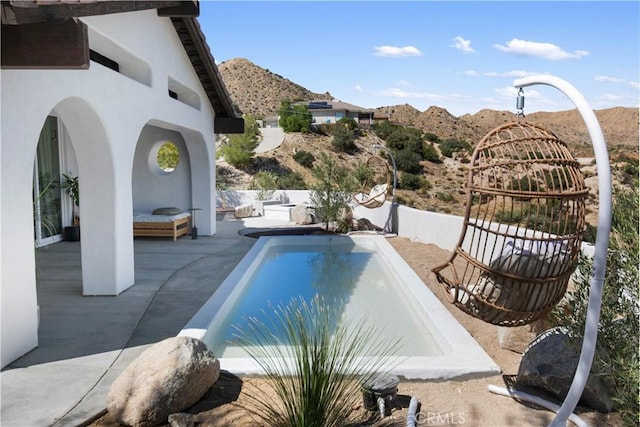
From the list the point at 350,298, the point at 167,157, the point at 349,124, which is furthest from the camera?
the point at 349,124

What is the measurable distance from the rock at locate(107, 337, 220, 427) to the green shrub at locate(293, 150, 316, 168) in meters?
39.4

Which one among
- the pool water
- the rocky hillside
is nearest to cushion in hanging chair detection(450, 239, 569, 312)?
the pool water

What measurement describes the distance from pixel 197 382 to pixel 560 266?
11.1ft

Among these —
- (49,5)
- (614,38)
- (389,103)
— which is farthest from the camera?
(389,103)

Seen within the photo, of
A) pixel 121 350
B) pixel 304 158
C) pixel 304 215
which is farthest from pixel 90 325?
pixel 304 158

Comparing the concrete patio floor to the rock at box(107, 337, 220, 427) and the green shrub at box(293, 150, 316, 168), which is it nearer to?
the rock at box(107, 337, 220, 427)

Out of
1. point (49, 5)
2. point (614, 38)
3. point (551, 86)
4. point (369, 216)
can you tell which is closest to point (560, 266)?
point (551, 86)

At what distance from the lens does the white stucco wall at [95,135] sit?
5.27m

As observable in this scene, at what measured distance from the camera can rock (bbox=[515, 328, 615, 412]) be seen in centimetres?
446

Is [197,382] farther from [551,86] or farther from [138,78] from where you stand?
[138,78]

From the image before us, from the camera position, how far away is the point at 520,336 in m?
6.15

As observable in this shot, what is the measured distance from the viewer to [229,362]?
5.44 meters

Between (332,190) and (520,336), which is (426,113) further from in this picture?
(520,336)

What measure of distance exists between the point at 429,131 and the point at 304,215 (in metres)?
46.9
